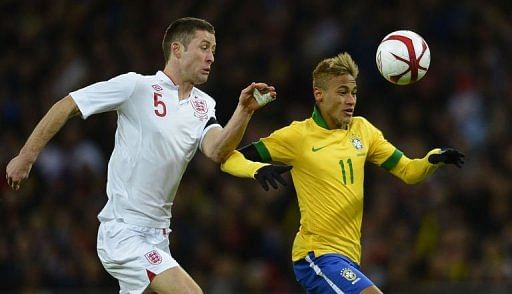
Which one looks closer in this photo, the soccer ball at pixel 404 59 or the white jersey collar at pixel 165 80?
the white jersey collar at pixel 165 80

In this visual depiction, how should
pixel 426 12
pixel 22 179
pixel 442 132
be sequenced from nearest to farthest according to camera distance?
1. pixel 22 179
2. pixel 442 132
3. pixel 426 12

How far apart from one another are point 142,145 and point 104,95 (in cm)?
38

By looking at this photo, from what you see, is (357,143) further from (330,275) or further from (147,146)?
(147,146)

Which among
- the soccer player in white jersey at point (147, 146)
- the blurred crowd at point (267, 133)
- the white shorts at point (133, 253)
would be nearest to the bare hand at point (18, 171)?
the soccer player in white jersey at point (147, 146)

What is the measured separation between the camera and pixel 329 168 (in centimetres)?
746

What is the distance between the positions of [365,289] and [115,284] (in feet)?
17.5

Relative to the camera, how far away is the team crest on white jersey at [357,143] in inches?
300

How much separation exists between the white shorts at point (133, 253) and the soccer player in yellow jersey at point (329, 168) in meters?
0.64

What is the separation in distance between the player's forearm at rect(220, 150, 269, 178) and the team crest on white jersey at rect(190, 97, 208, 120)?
0.99 feet

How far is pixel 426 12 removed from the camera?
14039mm

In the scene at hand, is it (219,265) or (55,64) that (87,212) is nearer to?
(219,265)

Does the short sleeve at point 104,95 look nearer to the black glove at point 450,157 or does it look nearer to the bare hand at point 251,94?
the bare hand at point 251,94

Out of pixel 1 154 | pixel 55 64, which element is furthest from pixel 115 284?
pixel 55 64

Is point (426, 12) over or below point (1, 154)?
over
